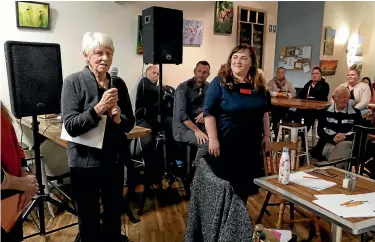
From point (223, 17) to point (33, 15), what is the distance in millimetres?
2608

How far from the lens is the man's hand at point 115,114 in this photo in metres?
1.59

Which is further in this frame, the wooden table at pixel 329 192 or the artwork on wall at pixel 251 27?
the artwork on wall at pixel 251 27

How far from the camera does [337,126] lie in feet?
11.1

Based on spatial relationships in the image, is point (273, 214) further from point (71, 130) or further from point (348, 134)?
point (71, 130)

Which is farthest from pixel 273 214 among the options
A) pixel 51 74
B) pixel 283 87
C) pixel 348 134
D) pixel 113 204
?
pixel 283 87

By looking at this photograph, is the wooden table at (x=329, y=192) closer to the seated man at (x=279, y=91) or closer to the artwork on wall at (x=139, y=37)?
the artwork on wall at (x=139, y=37)

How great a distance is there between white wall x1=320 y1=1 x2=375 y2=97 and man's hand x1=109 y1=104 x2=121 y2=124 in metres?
5.76

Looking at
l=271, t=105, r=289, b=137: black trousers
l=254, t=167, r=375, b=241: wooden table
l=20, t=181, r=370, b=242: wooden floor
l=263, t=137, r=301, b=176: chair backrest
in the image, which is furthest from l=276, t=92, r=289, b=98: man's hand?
l=254, t=167, r=375, b=241: wooden table

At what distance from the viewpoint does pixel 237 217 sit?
106cm

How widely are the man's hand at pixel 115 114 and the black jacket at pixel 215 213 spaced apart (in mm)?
556

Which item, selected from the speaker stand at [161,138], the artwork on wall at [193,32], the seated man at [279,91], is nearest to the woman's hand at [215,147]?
the speaker stand at [161,138]

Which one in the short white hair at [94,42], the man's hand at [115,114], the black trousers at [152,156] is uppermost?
the short white hair at [94,42]

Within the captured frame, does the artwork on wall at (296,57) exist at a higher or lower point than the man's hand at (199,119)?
higher

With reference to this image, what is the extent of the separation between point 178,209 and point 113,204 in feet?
4.00
